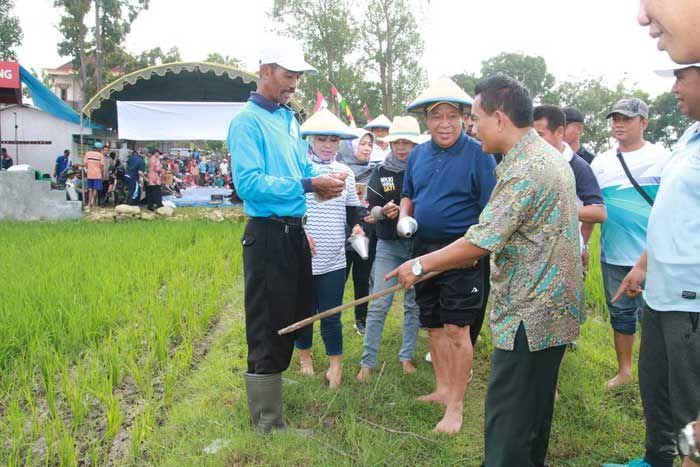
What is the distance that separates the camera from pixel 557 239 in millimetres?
1934

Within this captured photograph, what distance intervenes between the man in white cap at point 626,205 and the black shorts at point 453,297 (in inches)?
38.3

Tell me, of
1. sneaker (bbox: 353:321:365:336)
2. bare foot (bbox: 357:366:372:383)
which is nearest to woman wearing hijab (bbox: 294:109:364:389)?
bare foot (bbox: 357:366:372:383)

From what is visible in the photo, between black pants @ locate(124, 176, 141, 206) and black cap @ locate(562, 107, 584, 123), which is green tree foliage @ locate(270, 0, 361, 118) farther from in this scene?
black cap @ locate(562, 107, 584, 123)

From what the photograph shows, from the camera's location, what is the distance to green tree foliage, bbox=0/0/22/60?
32625mm

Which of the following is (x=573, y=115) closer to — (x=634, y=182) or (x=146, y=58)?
(x=634, y=182)

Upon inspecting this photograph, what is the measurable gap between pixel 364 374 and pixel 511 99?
215 centimetres

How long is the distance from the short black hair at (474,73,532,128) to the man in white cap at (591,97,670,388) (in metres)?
1.62

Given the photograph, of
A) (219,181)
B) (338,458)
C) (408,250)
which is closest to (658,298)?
(338,458)

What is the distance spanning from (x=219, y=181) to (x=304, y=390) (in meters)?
22.0

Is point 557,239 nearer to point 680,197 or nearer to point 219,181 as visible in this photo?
point 680,197

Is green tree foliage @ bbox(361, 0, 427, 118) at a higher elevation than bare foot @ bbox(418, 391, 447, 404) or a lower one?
higher

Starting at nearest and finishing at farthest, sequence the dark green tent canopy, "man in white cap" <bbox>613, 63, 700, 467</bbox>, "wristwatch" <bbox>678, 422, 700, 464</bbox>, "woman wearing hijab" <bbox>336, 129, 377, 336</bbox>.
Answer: "wristwatch" <bbox>678, 422, 700, 464</bbox>, "man in white cap" <bbox>613, 63, 700, 467</bbox>, "woman wearing hijab" <bbox>336, 129, 377, 336</bbox>, the dark green tent canopy

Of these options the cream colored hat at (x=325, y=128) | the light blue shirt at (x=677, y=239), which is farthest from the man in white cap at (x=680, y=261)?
the cream colored hat at (x=325, y=128)

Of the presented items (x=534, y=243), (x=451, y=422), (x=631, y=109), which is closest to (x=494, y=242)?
(x=534, y=243)
